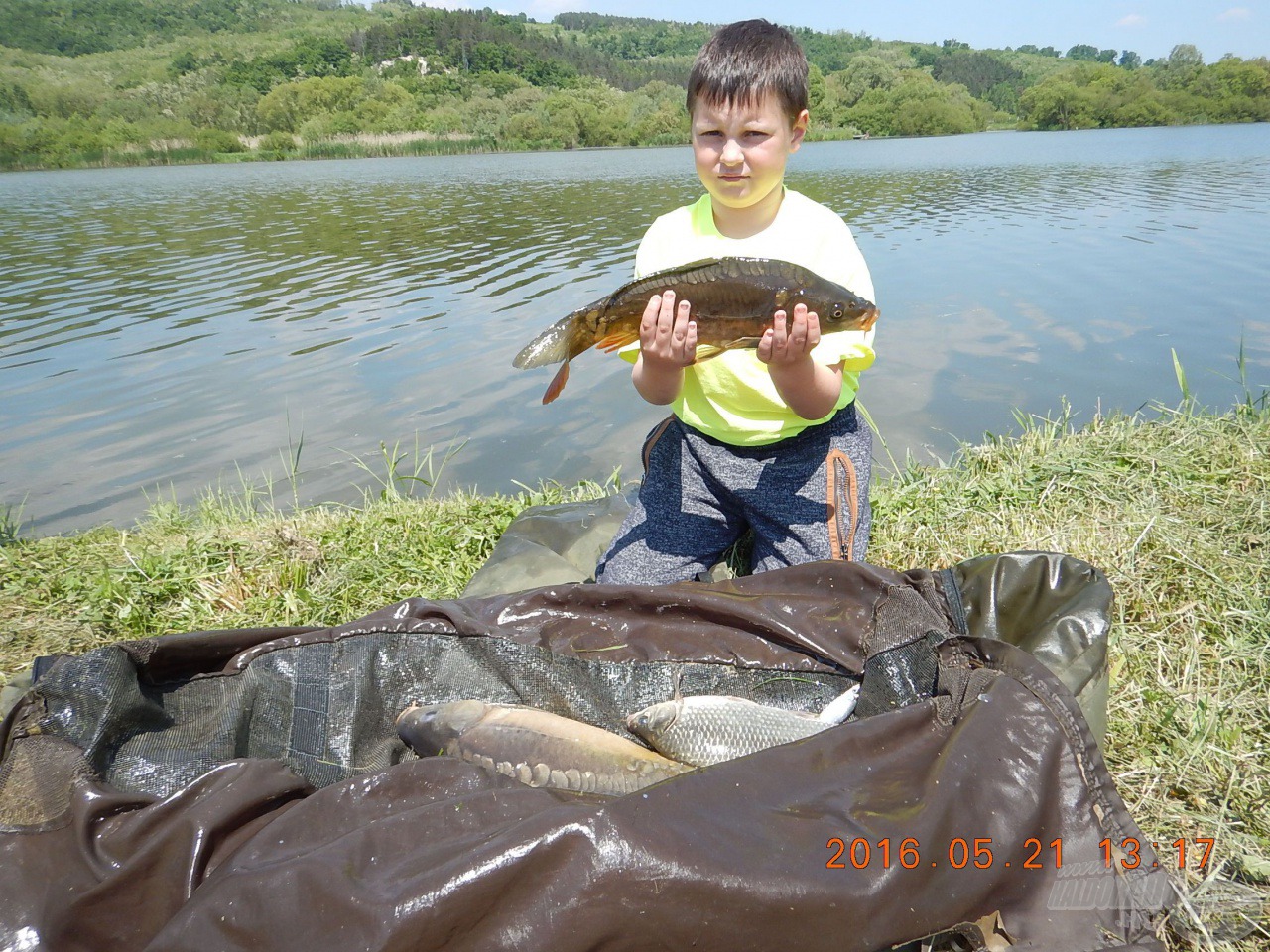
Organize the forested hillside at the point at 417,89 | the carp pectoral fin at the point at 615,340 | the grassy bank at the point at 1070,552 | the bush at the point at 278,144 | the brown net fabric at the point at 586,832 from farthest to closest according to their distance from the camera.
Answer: the forested hillside at the point at 417,89, the bush at the point at 278,144, the carp pectoral fin at the point at 615,340, the grassy bank at the point at 1070,552, the brown net fabric at the point at 586,832

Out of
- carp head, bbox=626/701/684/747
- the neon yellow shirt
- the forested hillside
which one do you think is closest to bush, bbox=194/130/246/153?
the forested hillside

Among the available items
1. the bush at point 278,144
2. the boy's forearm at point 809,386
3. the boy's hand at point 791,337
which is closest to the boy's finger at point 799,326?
the boy's hand at point 791,337

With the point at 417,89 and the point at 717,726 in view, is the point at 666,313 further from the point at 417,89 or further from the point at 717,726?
the point at 417,89

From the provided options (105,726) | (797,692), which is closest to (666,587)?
(797,692)

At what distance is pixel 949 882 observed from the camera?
1613 millimetres

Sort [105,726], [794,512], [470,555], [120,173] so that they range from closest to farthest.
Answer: [105,726]
[794,512]
[470,555]
[120,173]

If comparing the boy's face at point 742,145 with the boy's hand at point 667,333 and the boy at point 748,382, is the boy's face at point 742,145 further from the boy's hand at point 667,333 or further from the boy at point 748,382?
the boy's hand at point 667,333

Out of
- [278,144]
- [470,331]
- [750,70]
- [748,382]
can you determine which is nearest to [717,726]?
[748,382]

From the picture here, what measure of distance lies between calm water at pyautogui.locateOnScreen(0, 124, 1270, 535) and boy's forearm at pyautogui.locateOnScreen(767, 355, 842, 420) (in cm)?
315

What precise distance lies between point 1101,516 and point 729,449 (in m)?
1.56

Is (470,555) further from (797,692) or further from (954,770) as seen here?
(954,770)

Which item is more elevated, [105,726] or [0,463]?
[105,726]

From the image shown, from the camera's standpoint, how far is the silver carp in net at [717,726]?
2.32m

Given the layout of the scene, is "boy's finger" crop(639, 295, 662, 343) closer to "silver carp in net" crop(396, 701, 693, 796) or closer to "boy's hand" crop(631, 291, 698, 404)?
"boy's hand" crop(631, 291, 698, 404)
